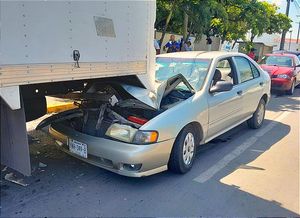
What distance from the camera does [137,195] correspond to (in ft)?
12.6

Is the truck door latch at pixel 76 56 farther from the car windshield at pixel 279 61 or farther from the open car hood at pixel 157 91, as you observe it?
the car windshield at pixel 279 61

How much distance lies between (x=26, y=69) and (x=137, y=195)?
1804 millimetres

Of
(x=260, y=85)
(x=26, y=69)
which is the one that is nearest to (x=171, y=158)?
(x=26, y=69)

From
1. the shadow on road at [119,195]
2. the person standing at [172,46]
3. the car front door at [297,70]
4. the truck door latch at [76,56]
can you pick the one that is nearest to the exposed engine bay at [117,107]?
the shadow on road at [119,195]

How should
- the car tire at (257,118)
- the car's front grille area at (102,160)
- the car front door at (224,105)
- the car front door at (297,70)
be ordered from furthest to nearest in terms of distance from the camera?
the car front door at (297,70) < the car tire at (257,118) < the car front door at (224,105) < the car's front grille area at (102,160)

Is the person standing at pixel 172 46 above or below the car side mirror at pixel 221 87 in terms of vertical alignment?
above

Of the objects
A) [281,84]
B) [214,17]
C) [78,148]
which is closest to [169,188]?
[78,148]

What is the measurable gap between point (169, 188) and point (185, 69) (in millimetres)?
2059

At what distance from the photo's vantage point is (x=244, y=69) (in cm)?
613

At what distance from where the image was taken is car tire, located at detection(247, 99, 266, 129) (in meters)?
6.59

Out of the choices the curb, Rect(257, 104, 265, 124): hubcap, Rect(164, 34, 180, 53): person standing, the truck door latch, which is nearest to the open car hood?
the truck door latch

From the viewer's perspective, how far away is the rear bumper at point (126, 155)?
12.5ft

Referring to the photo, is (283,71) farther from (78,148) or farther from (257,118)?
(78,148)

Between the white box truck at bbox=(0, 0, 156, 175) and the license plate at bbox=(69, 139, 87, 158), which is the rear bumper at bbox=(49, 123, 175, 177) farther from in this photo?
the white box truck at bbox=(0, 0, 156, 175)
